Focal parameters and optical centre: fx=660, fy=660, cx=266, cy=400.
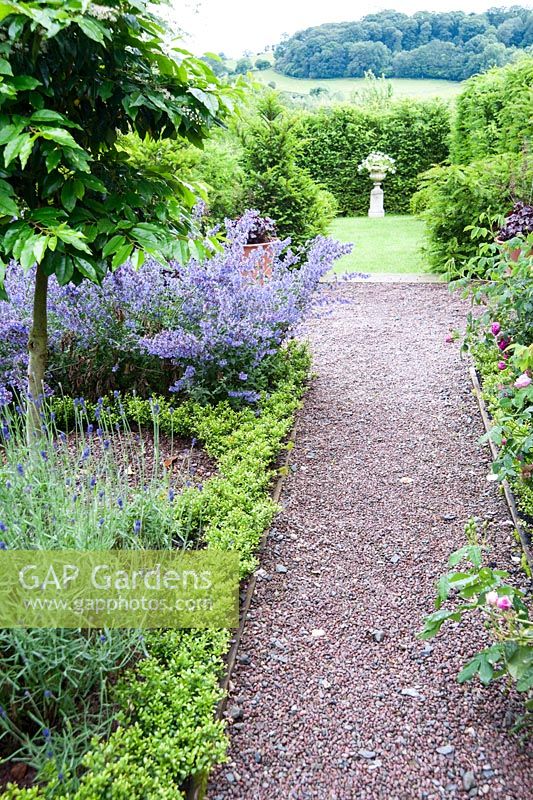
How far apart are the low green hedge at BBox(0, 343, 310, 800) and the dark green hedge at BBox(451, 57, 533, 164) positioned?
7.13 metres

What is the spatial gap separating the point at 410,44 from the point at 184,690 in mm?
29981

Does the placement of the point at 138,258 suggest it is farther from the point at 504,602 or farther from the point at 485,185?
the point at 485,185

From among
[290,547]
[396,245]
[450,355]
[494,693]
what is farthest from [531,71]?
[494,693]

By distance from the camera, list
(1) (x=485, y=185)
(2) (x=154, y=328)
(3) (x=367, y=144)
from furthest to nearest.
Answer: (3) (x=367, y=144) → (1) (x=485, y=185) → (2) (x=154, y=328)

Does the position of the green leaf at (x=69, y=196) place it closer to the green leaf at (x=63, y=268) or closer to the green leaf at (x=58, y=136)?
the green leaf at (x=63, y=268)

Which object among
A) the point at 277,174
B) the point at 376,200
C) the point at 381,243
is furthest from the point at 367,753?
the point at 376,200

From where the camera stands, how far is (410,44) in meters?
26.9

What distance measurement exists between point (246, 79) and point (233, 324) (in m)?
1.48

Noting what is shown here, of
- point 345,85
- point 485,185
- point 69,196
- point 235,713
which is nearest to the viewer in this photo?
point 235,713

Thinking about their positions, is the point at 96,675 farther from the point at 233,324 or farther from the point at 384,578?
the point at 233,324

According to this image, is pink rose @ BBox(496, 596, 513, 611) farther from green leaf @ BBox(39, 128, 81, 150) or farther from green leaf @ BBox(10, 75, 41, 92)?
green leaf @ BBox(10, 75, 41, 92)

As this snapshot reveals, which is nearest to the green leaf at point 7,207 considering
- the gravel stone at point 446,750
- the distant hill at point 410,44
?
the gravel stone at point 446,750

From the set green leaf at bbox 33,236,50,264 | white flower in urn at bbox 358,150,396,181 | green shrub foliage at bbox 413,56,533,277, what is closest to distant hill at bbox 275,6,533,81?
white flower in urn at bbox 358,150,396,181

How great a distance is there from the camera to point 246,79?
2.43 meters
